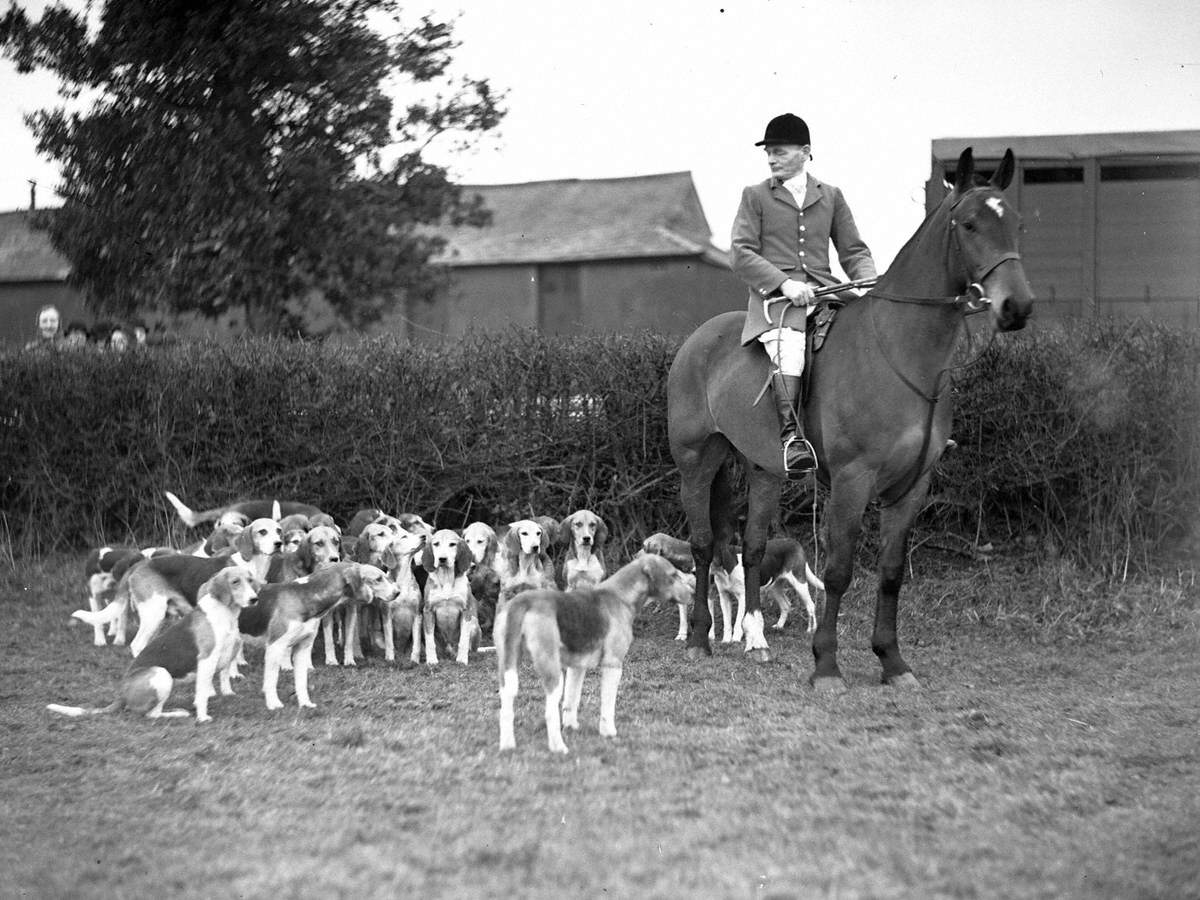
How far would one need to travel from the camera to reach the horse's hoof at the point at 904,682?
8.50 metres

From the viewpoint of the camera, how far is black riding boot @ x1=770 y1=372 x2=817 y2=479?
354 inches

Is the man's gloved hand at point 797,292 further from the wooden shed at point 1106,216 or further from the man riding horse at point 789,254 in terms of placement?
the wooden shed at point 1106,216

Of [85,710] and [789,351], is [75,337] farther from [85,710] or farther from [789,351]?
[789,351]

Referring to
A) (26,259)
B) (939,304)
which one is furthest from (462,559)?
(26,259)

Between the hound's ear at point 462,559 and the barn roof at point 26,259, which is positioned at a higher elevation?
the barn roof at point 26,259

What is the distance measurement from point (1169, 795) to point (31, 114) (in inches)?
654

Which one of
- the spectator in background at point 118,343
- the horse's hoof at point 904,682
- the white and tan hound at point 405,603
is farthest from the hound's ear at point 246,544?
the spectator in background at point 118,343

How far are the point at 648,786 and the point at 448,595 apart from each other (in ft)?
13.5

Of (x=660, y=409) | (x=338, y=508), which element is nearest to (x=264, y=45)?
(x=338, y=508)

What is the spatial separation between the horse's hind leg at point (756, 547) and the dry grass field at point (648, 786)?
259mm

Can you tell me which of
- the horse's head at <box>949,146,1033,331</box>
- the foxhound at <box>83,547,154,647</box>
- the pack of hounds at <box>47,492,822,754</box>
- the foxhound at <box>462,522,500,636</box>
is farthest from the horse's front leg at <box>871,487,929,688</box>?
the foxhound at <box>83,547,154,647</box>

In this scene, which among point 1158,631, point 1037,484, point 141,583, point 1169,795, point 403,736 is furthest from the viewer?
point 1037,484

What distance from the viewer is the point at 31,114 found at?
18250mm

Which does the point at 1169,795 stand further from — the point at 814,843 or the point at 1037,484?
the point at 1037,484
